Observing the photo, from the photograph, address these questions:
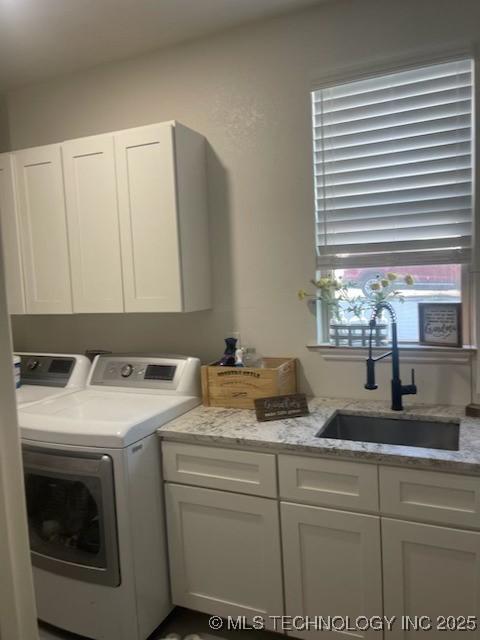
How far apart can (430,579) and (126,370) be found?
5.21 ft

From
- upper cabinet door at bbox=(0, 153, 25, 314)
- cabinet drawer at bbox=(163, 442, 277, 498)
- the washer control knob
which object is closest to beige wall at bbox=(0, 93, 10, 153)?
upper cabinet door at bbox=(0, 153, 25, 314)

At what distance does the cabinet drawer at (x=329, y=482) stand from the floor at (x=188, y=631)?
2.21ft

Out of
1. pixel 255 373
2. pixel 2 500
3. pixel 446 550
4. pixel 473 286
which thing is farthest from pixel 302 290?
pixel 2 500

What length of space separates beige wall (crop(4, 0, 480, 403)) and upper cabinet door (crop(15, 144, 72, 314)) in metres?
0.43

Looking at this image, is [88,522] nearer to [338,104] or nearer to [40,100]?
[338,104]

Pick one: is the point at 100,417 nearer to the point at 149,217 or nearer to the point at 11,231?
the point at 149,217

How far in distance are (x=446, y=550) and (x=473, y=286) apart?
1042 millimetres

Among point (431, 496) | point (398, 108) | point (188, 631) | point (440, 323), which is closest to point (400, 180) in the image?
point (398, 108)

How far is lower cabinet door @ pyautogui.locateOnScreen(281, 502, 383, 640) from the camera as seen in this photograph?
168cm

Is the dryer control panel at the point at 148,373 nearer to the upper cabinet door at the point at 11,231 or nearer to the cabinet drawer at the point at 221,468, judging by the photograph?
the cabinet drawer at the point at 221,468

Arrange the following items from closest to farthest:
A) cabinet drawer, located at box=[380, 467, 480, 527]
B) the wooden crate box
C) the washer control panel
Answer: cabinet drawer, located at box=[380, 467, 480, 527]
the wooden crate box
the washer control panel

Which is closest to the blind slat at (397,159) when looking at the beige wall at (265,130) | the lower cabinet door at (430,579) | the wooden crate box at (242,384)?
the beige wall at (265,130)

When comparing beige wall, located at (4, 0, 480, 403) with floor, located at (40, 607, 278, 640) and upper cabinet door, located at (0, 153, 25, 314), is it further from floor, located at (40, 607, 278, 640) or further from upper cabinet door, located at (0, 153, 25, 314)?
floor, located at (40, 607, 278, 640)

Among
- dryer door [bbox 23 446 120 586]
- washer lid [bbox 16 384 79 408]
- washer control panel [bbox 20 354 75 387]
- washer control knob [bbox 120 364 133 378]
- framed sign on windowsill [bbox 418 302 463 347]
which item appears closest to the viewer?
dryer door [bbox 23 446 120 586]
